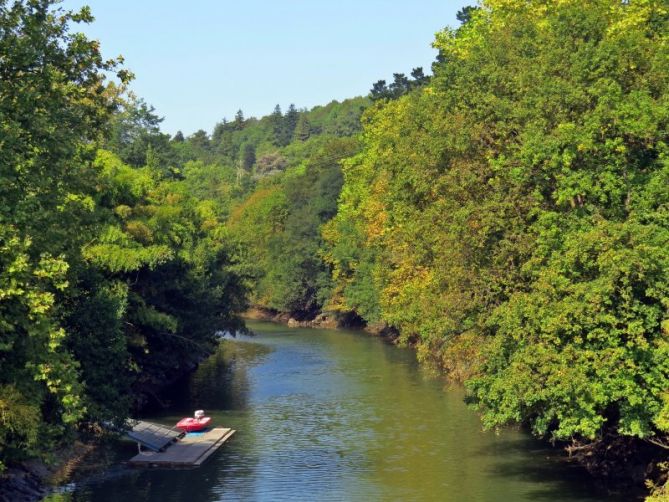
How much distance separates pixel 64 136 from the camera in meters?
27.0

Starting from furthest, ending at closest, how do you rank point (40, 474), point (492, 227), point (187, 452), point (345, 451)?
point (345, 451)
point (187, 452)
point (40, 474)
point (492, 227)

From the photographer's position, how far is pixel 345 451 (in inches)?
1693

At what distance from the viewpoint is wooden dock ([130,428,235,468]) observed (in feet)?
134

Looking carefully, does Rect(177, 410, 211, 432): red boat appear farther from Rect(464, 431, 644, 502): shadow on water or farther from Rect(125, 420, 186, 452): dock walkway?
Rect(464, 431, 644, 502): shadow on water

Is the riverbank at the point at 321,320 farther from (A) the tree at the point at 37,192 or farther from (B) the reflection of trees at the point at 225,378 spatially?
(A) the tree at the point at 37,192

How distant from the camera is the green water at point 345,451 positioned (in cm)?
3628

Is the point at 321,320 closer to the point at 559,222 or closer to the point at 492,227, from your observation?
the point at 492,227

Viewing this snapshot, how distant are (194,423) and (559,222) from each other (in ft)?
74.7

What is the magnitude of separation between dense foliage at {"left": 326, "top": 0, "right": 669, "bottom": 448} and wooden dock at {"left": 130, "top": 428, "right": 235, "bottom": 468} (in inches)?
427

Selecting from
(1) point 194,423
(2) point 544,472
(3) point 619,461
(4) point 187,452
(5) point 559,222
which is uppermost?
(5) point 559,222

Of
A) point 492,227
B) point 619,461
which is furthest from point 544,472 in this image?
point 492,227

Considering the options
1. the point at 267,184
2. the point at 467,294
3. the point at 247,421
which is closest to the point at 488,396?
the point at 467,294

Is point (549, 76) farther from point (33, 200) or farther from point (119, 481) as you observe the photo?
point (119, 481)

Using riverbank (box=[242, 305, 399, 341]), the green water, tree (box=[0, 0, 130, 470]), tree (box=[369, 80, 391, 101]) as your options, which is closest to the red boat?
the green water
